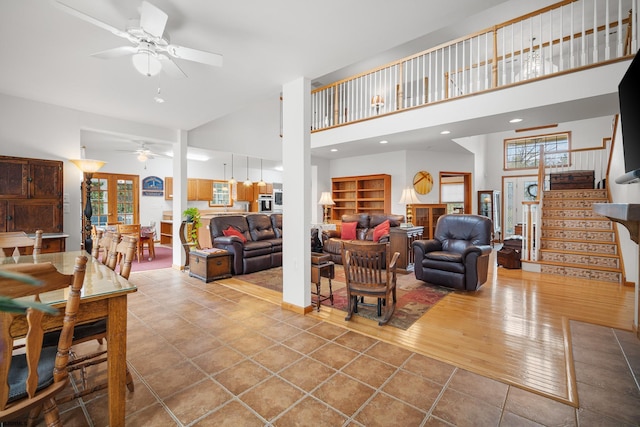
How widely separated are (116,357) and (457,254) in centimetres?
412

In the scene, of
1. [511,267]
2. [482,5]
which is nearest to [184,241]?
[482,5]

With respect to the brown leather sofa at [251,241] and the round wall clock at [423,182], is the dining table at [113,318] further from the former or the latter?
the round wall clock at [423,182]

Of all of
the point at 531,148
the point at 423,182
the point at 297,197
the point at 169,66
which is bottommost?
the point at 297,197

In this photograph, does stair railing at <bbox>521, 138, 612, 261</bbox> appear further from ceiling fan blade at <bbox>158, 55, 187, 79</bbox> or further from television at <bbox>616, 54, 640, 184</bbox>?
ceiling fan blade at <bbox>158, 55, 187, 79</bbox>

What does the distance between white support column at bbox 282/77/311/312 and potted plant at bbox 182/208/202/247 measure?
2734 mm

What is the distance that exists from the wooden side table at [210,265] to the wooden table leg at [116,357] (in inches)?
119

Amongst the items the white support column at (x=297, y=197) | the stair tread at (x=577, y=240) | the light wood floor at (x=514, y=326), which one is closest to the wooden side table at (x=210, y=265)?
the light wood floor at (x=514, y=326)

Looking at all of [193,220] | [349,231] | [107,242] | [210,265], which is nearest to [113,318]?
[107,242]

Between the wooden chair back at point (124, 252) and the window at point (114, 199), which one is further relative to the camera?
the window at point (114, 199)

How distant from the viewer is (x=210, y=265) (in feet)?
15.2

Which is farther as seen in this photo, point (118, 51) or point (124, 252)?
point (118, 51)

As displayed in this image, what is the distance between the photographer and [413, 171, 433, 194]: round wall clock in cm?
746

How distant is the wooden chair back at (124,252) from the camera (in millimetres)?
1987

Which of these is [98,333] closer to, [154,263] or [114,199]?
[154,263]
